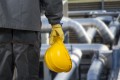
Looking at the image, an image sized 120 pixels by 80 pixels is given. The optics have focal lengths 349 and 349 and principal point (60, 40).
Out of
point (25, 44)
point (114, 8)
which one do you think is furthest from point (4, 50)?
point (114, 8)

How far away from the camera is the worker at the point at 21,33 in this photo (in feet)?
5.52

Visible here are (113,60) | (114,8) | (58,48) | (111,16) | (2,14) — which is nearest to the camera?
(2,14)

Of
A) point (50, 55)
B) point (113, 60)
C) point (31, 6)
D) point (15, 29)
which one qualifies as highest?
point (31, 6)

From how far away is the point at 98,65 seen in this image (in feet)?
10.3

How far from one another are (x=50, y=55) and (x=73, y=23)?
8.43ft

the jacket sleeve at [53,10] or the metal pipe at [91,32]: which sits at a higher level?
the jacket sleeve at [53,10]

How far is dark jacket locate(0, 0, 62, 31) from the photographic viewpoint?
5.50 ft

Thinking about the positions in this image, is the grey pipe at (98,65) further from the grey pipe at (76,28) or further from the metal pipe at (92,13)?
the metal pipe at (92,13)

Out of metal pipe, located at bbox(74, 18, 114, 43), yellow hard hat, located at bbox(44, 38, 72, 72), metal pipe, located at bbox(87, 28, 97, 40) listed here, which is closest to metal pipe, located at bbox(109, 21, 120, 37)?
metal pipe, located at bbox(74, 18, 114, 43)

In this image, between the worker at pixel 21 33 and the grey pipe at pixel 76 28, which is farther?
the grey pipe at pixel 76 28

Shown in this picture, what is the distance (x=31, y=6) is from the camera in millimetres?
1720

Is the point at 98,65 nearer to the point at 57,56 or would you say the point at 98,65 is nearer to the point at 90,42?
the point at 90,42

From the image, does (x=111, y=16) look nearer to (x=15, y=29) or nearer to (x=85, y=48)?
(x=85, y=48)

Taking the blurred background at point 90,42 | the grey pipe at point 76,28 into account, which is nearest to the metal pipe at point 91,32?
the blurred background at point 90,42
